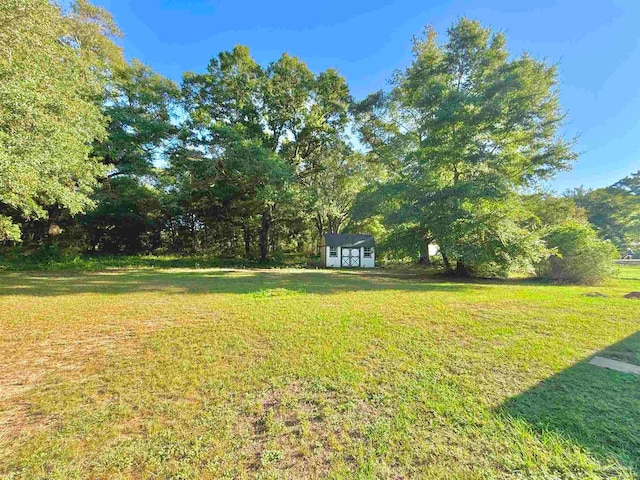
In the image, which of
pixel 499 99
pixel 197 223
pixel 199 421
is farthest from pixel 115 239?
pixel 499 99

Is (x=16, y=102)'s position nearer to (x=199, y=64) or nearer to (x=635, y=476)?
(x=635, y=476)

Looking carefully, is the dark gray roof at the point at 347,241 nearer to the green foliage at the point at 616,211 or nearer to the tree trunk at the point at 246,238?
the tree trunk at the point at 246,238

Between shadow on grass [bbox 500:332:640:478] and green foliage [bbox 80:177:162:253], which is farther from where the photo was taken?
green foliage [bbox 80:177:162:253]

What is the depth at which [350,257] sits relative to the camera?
2227 cm

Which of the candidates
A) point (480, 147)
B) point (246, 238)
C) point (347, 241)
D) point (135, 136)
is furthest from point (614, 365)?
point (246, 238)

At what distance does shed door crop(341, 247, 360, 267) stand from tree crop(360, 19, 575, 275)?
9.02m

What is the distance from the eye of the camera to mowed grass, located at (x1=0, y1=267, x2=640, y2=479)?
1.73m

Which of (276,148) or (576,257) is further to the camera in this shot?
(276,148)

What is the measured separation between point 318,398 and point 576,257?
44.5 ft

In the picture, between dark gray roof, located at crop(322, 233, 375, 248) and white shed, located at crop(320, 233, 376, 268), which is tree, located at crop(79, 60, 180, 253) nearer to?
dark gray roof, located at crop(322, 233, 375, 248)

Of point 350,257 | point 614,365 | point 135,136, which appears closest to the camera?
point 614,365

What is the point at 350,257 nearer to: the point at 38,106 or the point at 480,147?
the point at 480,147

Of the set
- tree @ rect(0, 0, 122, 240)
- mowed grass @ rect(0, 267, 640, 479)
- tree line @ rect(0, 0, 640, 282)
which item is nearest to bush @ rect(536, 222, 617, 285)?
tree line @ rect(0, 0, 640, 282)

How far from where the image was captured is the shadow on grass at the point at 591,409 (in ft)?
6.12
